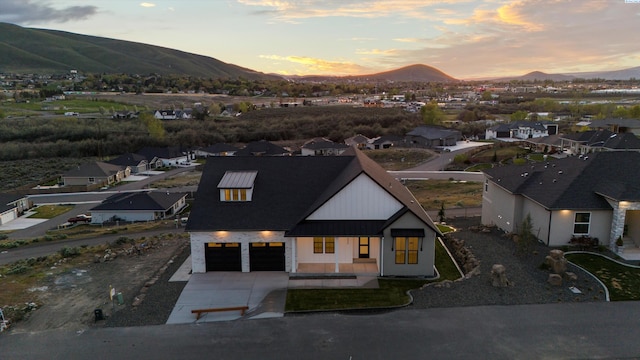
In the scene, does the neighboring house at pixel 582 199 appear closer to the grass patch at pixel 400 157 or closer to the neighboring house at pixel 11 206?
the grass patch at pixel 400 157

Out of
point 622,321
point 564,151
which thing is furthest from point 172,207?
point 564,151

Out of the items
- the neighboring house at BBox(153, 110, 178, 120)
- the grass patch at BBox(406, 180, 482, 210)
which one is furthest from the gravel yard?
the neighboring house at BBox(153, 110, 178, 120)

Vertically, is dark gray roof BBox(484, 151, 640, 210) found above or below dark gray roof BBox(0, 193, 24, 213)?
above

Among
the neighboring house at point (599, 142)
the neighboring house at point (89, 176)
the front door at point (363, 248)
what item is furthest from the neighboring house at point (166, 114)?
the front door at point (363, 248)

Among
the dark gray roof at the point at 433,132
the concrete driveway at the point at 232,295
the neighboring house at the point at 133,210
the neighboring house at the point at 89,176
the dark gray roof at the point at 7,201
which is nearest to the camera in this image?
the concrete driveway at the point at 232,295

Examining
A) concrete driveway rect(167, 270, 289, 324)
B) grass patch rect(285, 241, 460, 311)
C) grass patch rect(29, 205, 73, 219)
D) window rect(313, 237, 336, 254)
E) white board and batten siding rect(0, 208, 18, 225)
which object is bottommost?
grass patch rect(29, 205, 73, 219)

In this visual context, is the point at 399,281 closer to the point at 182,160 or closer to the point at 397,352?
the point at 397,352

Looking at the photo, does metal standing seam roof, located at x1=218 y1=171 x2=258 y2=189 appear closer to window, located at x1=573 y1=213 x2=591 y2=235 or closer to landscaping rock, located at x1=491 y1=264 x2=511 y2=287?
landscaping rock, located at x1=491 y1=264 x2=511 y2=287
